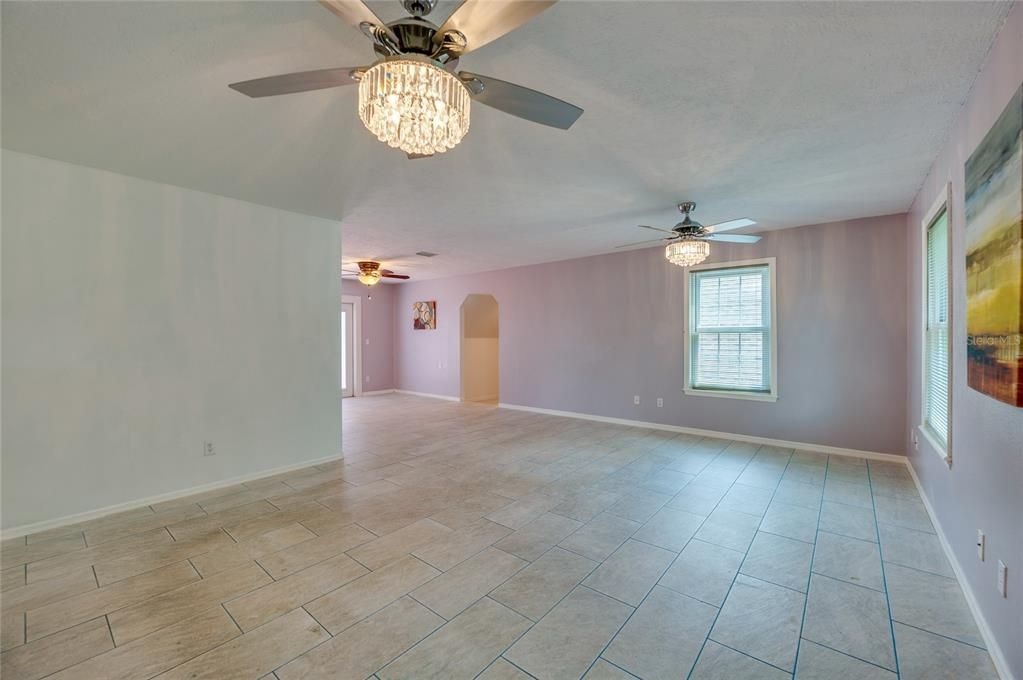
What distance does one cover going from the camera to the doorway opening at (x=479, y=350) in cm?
842

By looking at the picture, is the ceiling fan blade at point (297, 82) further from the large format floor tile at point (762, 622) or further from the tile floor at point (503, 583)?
the large format floor tile at point (762, 622)

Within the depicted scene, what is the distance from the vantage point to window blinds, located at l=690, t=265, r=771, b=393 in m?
4.98

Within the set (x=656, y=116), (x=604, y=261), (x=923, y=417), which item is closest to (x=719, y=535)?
(x=923, y=417)

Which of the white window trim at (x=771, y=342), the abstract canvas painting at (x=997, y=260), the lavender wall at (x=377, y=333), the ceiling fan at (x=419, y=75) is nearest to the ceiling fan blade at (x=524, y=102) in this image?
the ceiling fan at (x=419, y=75)

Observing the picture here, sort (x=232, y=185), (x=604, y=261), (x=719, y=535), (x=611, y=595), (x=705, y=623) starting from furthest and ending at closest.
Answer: (x=604, y=261) < (x=232, y=185) < (x=719, y=535) < (x=611, y=595) < (x=705, y=623)

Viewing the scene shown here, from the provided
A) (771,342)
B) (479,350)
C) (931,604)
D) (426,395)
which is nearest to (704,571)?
(931,604)

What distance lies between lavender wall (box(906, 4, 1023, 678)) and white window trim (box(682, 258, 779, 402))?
Answer: 199cm

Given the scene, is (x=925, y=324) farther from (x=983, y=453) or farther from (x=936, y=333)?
(x=983, y=453)

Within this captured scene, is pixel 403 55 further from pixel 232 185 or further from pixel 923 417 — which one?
pixel 923 417

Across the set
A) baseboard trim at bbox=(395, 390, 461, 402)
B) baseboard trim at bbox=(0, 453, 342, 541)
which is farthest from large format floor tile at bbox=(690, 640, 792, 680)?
baseboard trim at bbox=(395, 390, 461, 402)

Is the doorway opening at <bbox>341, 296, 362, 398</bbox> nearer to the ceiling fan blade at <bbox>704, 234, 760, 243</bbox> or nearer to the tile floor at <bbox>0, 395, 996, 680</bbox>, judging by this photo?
the tile floor at <bbox>0, 395, 996, 680</bbox>

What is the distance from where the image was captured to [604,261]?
627 centimetres

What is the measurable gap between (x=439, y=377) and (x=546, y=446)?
14.4 ft

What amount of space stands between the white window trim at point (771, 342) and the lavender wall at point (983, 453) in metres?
1.99
